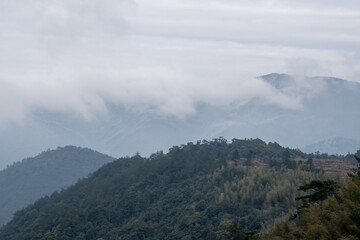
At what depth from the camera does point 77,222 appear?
62312 mm

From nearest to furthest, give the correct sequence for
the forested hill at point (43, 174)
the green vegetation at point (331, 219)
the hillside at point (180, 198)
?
the green vegetation at point (331, 219), the hillside at point (180, 198), the forested hill at point (43, 174)

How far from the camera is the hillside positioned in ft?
171

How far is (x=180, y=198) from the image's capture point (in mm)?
61438

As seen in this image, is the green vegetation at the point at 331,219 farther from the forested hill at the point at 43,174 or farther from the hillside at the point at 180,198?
the forested hill at the point at 43,174

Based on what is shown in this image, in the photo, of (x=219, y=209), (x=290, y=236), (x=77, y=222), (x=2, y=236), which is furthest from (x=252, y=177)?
(x=2, y=236)

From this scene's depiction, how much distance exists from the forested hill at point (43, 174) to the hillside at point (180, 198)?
54.6m

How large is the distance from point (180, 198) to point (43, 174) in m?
88.0

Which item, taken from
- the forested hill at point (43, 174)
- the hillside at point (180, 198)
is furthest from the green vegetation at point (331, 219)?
the forested hill at point (43, 174)

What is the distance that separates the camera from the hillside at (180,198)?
52.2 metres

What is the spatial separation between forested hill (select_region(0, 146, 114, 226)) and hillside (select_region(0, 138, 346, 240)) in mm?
54613

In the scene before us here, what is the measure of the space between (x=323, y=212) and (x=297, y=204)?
22712 mm

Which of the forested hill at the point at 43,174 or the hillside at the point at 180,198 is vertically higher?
the forested hill at the point at 43,174

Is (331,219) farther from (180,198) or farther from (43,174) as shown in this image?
(43,174)

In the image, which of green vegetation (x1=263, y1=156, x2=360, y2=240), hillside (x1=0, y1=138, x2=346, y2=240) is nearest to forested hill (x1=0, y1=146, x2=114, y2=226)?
hillside (x1=0, y1=138, x2=346, y2=240)
